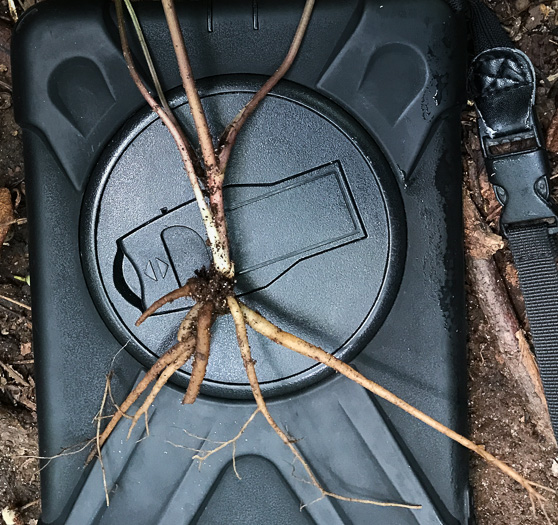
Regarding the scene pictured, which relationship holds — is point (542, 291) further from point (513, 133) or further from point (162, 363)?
point (162, 363)

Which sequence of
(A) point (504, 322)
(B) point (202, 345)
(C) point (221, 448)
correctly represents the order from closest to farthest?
(B) point (202, 345), (C) point (221, 448), (A) point (504, 322)

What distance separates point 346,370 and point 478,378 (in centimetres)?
35

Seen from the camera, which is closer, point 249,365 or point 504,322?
point 249,365

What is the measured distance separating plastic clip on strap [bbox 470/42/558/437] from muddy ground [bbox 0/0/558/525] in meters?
0.07

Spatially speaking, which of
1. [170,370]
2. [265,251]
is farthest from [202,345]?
[265,251]

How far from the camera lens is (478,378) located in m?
1.15

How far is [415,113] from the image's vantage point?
98cm

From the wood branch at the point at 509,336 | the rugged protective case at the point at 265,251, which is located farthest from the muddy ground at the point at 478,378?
the rugged protective case at the point at 265,251

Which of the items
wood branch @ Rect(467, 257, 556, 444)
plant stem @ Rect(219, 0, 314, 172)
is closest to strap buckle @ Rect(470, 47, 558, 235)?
wood branch @ Rect(467, 257, 556, 444)

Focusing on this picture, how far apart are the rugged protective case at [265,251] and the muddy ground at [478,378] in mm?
162

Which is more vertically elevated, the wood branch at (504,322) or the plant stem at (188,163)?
the plant stem at (188,163)

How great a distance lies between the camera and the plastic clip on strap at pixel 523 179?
3.37 ft

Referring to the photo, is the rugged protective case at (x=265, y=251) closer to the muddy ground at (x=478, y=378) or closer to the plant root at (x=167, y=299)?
the plant root at (x=167, y=299)

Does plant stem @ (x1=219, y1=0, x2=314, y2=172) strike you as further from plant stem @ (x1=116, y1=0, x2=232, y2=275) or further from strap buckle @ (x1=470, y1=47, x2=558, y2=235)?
strap buckle @ (x1=470, y1=47, x2=558, y2=235)
